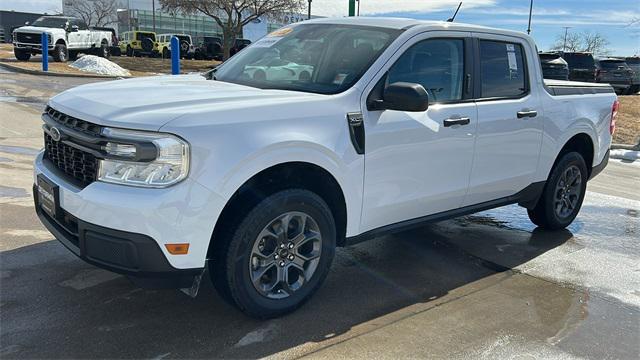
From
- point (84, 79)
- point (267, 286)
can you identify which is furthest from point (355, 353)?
point (84, 79)

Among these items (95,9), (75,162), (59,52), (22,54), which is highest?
(95,9)

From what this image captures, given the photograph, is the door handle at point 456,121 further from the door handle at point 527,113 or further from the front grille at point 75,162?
the front grille at point 75,162

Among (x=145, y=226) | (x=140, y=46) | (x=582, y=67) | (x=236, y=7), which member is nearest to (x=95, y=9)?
(x=140, y=46)

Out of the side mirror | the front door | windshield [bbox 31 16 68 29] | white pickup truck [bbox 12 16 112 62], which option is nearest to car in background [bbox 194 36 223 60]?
white pickup truck [bbox 12 16 112 62]

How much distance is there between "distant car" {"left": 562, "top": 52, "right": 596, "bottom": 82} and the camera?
2423 centimetres

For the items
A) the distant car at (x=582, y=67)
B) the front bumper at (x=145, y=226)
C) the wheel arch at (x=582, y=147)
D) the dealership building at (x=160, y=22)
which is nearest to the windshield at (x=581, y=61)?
the distant car at (x=582, y=67)

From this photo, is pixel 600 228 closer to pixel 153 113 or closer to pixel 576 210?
pixel 576 210

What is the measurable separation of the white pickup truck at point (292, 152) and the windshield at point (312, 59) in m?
0.01

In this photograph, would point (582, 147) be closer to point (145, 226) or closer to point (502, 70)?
point (502, 70)

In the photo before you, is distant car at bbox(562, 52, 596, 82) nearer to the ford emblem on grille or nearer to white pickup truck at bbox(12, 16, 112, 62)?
white pickup truck at bbox(12, 16, 112, 62)

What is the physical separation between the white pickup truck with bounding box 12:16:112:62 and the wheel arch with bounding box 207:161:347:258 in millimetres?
23200

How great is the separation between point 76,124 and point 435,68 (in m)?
2.51

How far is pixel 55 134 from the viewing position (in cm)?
345

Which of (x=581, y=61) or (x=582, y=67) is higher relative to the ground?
(x=581, y=61)
